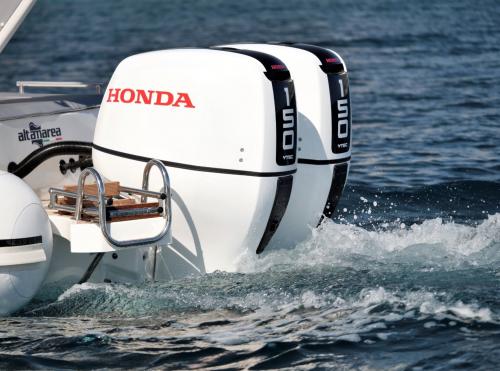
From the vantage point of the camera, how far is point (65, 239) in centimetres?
691

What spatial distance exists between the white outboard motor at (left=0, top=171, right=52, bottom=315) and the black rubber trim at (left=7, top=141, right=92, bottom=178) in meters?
0.81

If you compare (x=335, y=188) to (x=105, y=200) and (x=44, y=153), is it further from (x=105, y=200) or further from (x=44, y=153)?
(x=44, y=153)

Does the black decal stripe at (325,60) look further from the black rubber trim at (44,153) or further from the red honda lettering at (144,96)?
the black rubber trim at (44,153)

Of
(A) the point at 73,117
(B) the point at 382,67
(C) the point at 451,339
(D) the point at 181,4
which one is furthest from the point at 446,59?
(D) the point at 181,4

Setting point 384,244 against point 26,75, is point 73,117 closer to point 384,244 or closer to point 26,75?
point 384,244

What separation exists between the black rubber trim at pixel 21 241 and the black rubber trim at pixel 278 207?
1.24 meters

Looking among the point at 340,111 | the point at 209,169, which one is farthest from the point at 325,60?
the point at 209,169

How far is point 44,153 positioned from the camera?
24.5 feet

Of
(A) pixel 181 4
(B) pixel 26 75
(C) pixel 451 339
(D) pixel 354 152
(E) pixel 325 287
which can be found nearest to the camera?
(C) pixel 451 339

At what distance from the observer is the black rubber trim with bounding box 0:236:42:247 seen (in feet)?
20.9

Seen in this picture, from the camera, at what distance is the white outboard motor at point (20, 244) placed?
20.9 ft

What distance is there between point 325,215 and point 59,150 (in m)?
1.68

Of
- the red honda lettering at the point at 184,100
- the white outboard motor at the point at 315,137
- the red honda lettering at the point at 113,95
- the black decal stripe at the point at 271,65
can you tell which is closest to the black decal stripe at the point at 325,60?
the white outboard motor at the point at 315,137

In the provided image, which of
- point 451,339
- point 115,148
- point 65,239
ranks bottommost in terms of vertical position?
point 451,339
